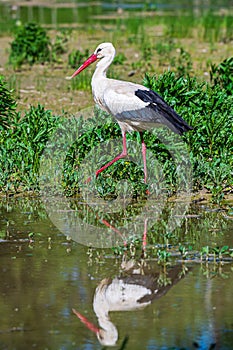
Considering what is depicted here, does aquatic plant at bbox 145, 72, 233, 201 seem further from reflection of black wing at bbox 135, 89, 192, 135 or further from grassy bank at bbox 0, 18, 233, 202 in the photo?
reflection of black wing at bbox 135, 89, 192, 135

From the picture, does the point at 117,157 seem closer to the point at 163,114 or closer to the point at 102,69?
the point at 163,114

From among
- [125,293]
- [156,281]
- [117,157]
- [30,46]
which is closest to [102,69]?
[117,157]

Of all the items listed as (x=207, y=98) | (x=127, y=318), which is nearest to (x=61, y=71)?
(x=207, y=98)

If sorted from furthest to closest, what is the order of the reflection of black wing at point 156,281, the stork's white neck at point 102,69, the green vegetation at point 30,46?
the green vegetation at point 30,46
the stork's white neck at point 102,69
the reflection of black wing at point 156,281

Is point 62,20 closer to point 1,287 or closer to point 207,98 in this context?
point 207,98

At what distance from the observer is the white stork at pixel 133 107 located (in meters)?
8.33

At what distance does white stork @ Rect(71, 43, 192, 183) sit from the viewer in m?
8.33

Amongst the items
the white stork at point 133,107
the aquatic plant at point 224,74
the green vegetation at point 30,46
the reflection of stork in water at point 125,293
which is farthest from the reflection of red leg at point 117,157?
the green vegetation at point 30,46

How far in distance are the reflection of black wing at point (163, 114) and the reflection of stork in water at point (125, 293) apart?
1.96m

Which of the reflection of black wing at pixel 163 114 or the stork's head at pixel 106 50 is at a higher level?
the stork's head at pixel 106 50

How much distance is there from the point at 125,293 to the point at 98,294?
168 mm

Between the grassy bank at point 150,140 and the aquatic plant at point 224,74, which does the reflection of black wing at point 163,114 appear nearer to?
the grassy bank at point 150,140

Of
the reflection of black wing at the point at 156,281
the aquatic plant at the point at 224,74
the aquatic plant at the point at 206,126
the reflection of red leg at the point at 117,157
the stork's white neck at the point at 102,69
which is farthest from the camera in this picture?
the aquatic plant at the point at 224,74

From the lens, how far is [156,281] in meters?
6.28
